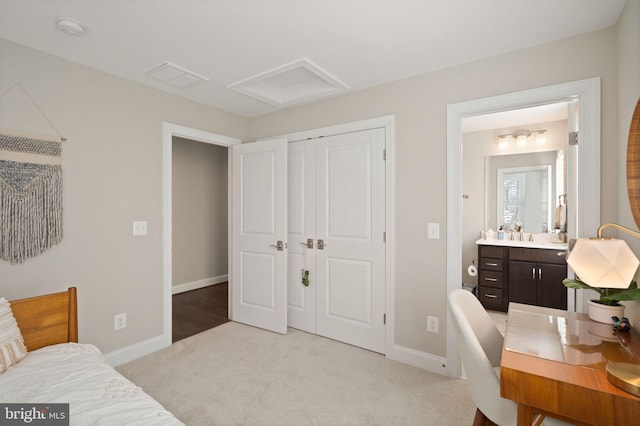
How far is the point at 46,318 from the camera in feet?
6.29

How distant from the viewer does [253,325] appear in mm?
3508

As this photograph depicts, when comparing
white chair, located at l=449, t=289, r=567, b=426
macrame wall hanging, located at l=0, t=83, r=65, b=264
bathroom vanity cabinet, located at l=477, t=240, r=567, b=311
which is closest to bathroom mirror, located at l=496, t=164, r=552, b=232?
bathroom vanity cabinet, located at l=477, t=240, r=567, b=311

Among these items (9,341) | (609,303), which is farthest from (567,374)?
(9,341)

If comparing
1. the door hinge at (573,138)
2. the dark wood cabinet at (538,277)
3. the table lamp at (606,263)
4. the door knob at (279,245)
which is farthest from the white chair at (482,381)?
the dark wood cabinet at (538,277)

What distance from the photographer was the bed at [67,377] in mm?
1259

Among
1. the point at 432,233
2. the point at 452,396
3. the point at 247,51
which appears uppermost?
the point at 247,51

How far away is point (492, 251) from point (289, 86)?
3.18 meters

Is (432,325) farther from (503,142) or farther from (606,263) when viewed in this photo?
(503,142)

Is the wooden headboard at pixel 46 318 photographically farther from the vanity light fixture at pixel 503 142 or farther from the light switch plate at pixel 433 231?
the vanity light fixture at pixel 503 142

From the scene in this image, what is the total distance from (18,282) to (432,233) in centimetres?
300

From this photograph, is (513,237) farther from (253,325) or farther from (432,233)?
(253,325)

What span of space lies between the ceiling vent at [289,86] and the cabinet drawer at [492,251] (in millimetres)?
2742

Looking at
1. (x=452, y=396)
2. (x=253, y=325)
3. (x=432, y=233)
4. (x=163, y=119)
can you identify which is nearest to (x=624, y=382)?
(x=452, y=396)

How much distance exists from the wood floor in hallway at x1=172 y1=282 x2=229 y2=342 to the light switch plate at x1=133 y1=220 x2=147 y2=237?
1128 mm
